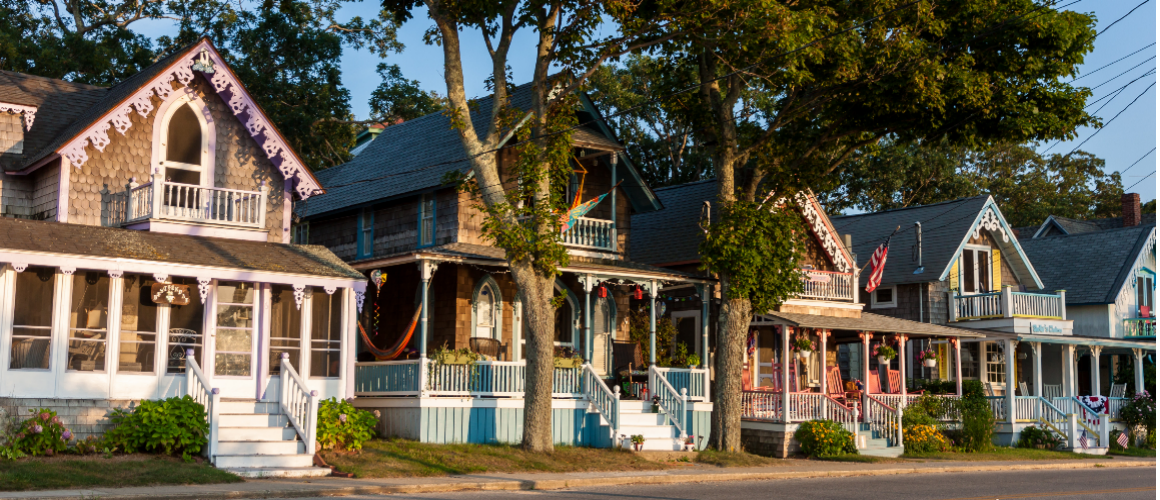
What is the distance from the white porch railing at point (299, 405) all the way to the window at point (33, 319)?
379 cm

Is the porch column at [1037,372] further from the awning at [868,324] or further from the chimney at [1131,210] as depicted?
the chimney at [1131,210]

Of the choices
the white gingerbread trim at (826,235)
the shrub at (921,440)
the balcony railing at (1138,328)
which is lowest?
the shrub at (921,440)

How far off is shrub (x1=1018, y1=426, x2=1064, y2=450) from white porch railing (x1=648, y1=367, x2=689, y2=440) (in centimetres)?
1172

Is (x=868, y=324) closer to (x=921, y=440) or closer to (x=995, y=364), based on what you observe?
(x=921, y=440)

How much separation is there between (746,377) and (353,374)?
43.7 feet

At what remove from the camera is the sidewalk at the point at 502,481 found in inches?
601

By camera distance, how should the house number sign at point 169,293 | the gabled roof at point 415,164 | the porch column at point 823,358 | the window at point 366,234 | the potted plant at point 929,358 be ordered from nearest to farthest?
the house number sign at point 169,293 → the gabled roof at point 415,164 → the window at point 366,234 → the porch column at point 823,358 → the potted plant at point 929,358

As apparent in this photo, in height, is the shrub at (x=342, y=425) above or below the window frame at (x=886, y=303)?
below

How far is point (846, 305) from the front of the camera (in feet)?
110

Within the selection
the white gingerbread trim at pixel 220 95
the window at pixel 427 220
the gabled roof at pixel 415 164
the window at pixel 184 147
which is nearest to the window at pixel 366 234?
the gabled roof at pixel 415 164

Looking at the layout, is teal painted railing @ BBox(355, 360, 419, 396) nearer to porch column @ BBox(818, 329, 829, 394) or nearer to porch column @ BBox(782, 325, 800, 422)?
porch column @ BBox(782, 325, 800, 422)

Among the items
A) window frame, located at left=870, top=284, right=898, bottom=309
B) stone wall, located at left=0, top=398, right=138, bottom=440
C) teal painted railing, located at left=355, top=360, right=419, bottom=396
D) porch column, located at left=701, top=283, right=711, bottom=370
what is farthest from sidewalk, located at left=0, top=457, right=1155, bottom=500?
window frame, located at left=870, top=284, right=898, bottom=309

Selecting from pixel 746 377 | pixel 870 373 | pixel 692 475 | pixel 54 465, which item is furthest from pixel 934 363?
A: pixel 54 465

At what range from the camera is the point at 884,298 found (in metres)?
39.1
